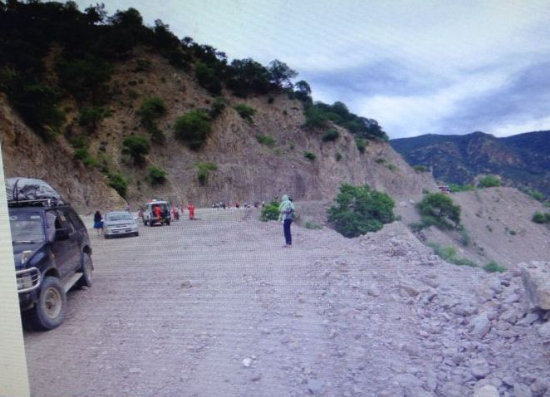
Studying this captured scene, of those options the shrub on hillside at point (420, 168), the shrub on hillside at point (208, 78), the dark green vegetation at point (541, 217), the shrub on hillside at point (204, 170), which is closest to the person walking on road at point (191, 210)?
the shrub on hillside at point (204, 170)

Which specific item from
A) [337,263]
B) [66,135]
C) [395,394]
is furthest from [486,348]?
[66,135]

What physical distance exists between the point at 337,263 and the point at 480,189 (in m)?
0.84

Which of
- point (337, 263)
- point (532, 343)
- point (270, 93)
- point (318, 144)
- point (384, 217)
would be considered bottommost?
point (532, 343)

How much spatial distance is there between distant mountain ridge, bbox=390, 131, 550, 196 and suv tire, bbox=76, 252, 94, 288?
1782mm

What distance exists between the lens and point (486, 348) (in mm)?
1289

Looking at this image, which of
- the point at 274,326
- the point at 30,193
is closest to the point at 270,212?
the point at 274,326

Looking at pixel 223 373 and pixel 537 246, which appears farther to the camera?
pixel 537 246

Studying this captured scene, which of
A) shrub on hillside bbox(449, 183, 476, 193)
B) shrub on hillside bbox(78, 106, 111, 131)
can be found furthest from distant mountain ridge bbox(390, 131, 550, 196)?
shrub on hillside bbox(78, 106, 111, 131)

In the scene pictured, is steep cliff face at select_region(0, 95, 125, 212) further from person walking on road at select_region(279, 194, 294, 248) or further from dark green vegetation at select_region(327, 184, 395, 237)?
dark green vegetation at select_region(327, 184, 395, 237)

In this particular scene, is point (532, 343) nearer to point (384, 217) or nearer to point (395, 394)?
point (395, 394)

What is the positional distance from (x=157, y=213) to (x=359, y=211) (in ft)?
4.09

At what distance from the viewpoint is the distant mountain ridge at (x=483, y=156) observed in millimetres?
1621

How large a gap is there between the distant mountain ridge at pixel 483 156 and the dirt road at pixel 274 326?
45 cm

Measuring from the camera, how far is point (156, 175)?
2191 mm
